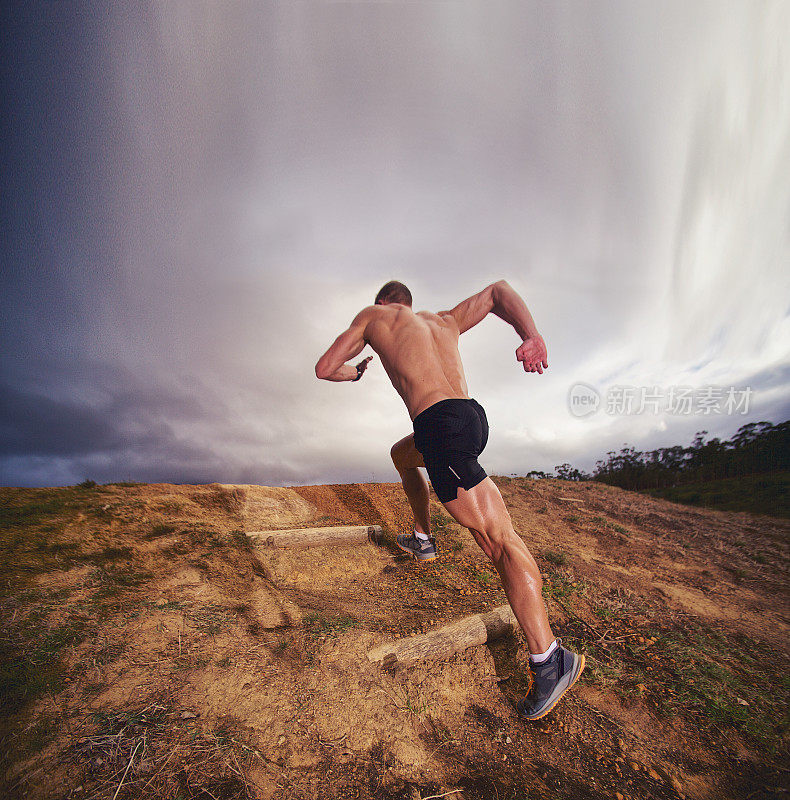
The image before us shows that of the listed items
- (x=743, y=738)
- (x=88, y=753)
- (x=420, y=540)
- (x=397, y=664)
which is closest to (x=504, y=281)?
(x=420, y=540)

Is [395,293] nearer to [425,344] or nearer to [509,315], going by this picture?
[425,344]

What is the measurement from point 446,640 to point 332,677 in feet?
2.64

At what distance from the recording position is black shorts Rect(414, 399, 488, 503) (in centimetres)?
229

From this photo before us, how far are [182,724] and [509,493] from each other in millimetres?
6221

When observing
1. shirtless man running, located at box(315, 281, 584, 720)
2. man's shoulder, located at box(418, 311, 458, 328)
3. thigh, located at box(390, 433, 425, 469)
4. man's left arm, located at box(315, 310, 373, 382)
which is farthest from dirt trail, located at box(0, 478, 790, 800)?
man's shoulder, located at box(418, 311, 458, 328)

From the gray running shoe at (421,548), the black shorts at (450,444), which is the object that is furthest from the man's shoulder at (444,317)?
the gray running shoe at (421,548)

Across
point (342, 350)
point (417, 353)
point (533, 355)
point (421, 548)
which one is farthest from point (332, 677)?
point (533, 355)

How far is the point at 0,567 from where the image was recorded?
2646mm

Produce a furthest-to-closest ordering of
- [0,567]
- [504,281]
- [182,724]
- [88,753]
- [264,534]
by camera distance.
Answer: [264,534], [504,281], [0,567], [182,724], [88,753]

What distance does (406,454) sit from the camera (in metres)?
3.46

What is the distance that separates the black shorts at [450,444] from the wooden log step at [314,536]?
191 cm

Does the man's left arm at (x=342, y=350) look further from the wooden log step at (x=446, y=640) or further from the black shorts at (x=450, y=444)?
the wooden log step at (x=446, y=640)

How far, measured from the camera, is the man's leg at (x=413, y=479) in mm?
3482

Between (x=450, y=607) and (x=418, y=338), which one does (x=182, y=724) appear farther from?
(x=418, y=338)
